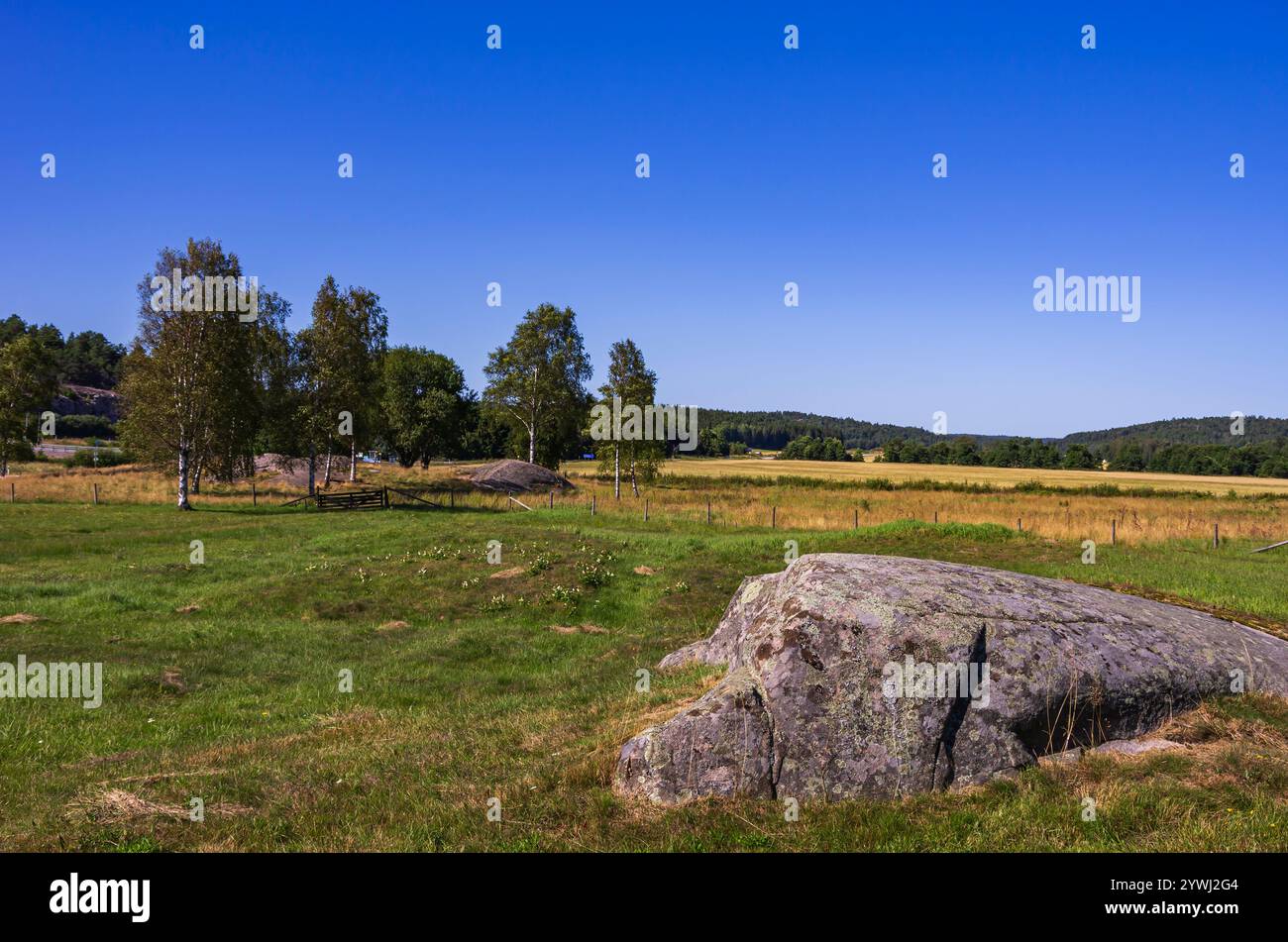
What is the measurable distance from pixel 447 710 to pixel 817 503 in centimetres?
5097

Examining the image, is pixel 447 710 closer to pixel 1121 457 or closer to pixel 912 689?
pixel 912 689

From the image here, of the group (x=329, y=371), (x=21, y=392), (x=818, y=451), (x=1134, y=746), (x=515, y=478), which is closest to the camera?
(x=1134, y=746)

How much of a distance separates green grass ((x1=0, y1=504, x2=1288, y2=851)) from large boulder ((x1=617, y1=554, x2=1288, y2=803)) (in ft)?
1.18

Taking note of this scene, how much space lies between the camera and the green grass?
7254 mm

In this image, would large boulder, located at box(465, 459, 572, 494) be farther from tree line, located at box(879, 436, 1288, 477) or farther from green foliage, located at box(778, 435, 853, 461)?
green foliage, located at box(778, 435, 853, 461)

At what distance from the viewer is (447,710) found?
13.1 m

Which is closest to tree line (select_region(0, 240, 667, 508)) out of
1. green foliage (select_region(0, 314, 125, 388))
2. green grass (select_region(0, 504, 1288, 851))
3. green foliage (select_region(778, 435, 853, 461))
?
green grass (select_region(0, 504, 1288, 851))

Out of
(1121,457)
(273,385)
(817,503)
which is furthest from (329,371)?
(1121,457)

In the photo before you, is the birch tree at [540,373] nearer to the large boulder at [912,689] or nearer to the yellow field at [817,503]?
the yellow field at [817,503]

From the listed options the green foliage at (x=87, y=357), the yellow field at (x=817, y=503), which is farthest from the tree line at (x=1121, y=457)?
the green foliage at (x=87, y=357)
